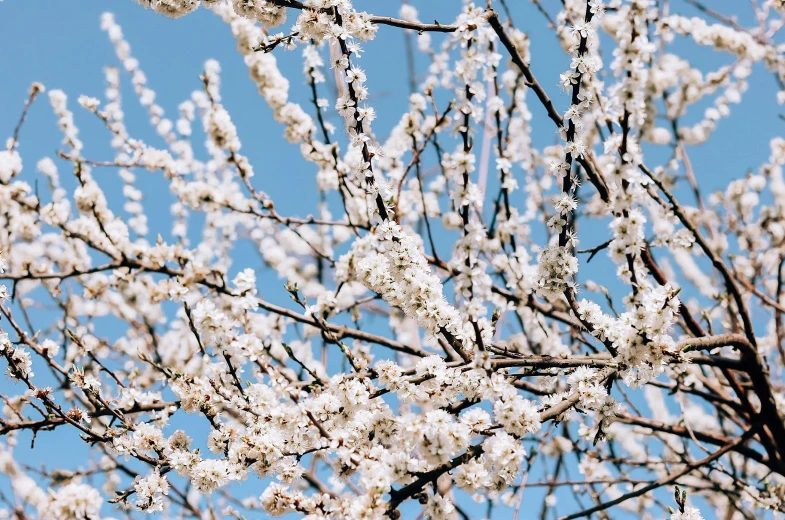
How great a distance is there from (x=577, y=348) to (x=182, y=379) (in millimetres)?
3220

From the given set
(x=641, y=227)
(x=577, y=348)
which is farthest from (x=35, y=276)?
(x=577, y=348)

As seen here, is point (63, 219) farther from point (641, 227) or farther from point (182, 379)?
point (641, 227)

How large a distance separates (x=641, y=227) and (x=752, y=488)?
275 centimetres

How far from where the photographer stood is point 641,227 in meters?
2.41

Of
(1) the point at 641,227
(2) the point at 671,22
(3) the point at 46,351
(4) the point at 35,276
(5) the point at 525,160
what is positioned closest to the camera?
(1) the point at 641,227

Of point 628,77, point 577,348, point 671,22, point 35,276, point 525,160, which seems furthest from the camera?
point 525,160

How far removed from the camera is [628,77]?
274 cm

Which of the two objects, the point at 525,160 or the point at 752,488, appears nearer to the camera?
the point at 752,488

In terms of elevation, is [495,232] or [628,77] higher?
[495,232]

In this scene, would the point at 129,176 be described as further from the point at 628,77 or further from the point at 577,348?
the point at 628,77

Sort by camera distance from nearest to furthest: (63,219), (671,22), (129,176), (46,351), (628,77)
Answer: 1. (628,77)
2. (46,351)
3. (63,219)
4. (671,22)
5. (129,176)

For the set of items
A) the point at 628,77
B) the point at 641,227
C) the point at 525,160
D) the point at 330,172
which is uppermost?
the point at 525,160

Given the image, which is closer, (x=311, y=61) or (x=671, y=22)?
(x=311, y=61)

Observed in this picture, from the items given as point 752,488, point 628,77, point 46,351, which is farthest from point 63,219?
point 752,488
